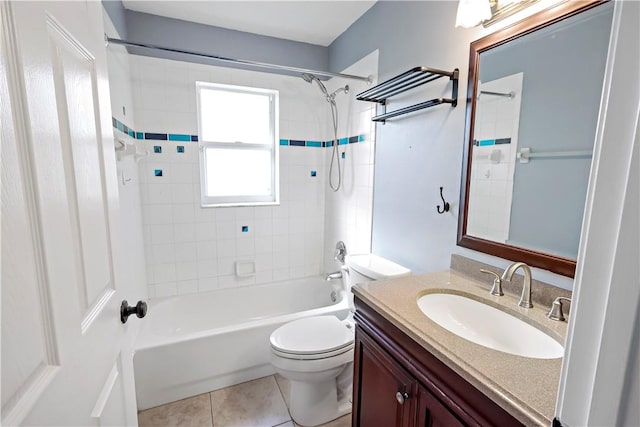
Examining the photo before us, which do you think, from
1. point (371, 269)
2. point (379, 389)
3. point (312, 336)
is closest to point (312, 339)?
point (312, 336)

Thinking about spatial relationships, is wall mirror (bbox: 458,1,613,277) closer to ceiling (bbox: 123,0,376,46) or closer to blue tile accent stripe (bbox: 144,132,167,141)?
ceiling (bbox: 123,0,376,46)

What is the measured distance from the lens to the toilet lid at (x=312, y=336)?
1580 millimetres

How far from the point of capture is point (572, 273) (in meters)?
0.95

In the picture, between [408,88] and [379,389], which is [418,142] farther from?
[379,389]

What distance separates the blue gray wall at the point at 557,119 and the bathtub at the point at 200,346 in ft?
4.50

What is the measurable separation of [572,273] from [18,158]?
137cm

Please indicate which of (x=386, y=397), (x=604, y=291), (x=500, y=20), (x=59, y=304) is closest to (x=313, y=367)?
(x=386, y=397)

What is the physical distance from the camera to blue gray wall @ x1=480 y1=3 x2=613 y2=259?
3.00 ft

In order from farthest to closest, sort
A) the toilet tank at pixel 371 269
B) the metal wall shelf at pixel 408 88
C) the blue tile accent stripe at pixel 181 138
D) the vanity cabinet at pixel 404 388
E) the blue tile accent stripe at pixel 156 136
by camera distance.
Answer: the blue tile accent stripe at pixel 156 136
the blue tile accent stripe at pixel 181 138
the toilet tank at pixel 371 269
the metal wall shelf at pixel 408 88
the vanity cabinet at pixel 404 388

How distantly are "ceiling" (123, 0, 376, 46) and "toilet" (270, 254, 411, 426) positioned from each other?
170cm

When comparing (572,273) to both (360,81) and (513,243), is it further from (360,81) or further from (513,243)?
(360,81)

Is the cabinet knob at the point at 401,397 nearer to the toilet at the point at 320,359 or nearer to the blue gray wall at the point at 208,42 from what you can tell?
the toilet at the point at 320,359

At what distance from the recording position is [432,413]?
2.72 feet

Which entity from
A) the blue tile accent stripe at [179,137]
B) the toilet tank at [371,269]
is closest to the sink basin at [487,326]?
the toilet tank at [371,269]
